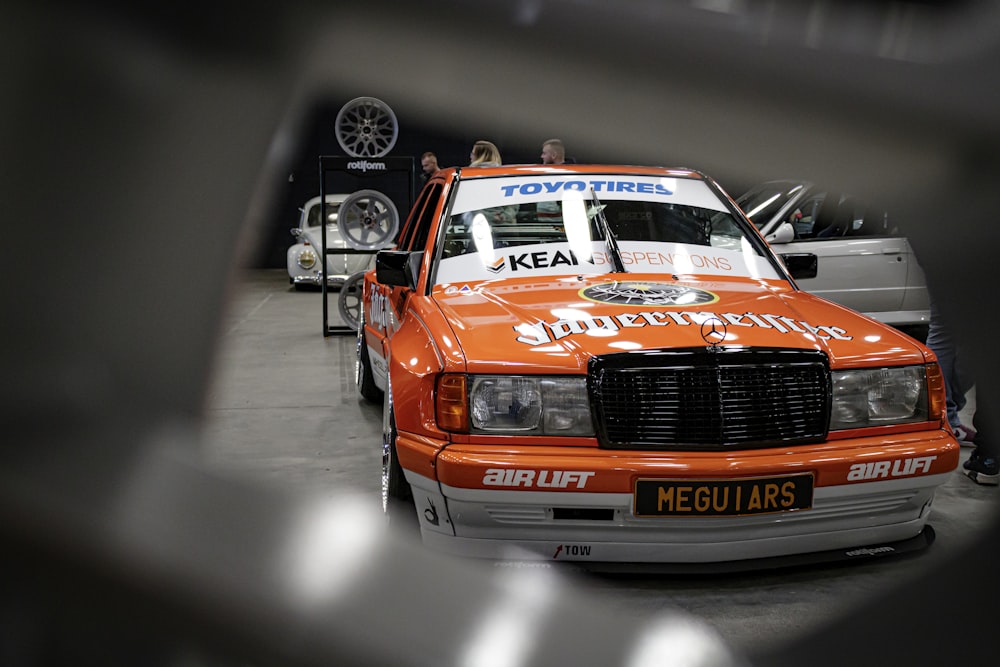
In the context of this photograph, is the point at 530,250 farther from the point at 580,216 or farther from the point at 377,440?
the point at 377,440

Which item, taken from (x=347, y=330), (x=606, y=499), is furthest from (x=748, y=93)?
(x=347, y=330)

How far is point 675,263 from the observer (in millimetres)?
3570

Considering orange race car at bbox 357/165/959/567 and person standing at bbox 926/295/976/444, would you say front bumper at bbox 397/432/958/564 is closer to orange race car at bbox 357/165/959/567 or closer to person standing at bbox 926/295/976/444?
orange race car at bbox 357/165/959/567

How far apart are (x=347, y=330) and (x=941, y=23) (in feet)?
27.2

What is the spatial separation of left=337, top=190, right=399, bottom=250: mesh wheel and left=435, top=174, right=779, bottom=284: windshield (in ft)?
16.1

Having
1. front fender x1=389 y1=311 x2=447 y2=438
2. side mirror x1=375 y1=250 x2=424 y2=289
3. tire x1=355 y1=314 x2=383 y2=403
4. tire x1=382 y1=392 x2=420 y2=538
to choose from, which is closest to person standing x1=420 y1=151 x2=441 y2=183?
side mirror x1=375 y1=250 x2=424 y2=289

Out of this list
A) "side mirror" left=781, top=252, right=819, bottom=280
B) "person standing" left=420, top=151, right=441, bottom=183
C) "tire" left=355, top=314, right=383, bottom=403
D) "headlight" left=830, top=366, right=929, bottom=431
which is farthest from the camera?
"tire" left=355, top=314, right=383, bottom=403

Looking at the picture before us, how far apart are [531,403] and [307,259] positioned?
9690 mm

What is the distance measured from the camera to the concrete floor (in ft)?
1.53

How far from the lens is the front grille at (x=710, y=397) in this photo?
2586mm

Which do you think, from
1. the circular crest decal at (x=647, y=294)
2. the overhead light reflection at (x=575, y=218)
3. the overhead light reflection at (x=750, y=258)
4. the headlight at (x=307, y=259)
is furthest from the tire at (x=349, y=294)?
the circular crest decal at (x=647, y=294)

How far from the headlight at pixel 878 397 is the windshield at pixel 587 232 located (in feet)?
2.94

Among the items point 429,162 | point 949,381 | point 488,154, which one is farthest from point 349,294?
point 949,381

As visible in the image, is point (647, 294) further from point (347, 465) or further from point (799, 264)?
point (347, 465)
